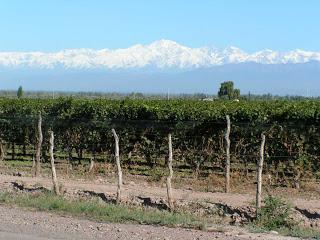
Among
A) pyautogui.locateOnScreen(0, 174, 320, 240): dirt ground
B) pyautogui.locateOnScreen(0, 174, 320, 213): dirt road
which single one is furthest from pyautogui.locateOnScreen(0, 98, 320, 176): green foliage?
pyautogui.locateOnScreen(0, 174, 320, 240): dirt ground

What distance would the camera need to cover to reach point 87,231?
1071 cm

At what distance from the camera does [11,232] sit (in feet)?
34.5

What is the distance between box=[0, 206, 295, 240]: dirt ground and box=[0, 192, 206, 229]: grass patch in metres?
0.51

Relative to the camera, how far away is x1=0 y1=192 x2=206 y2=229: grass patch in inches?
477

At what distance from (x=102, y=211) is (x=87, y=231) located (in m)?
2.20

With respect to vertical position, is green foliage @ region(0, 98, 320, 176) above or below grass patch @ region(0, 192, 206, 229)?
above

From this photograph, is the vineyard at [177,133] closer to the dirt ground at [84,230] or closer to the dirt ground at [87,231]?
the dirt ground at [84,230]

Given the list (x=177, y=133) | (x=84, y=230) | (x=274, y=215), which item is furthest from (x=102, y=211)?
(x=177, y=133)

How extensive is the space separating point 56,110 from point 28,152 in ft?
8.12

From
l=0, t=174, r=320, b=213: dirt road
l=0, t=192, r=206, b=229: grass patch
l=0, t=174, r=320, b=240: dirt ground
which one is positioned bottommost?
l=0, t=174, r=320, b=213: dirt road

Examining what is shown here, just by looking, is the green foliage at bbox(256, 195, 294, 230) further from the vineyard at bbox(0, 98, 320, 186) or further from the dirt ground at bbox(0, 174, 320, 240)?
the vineyard at bbox(0, 98, 320, 186)

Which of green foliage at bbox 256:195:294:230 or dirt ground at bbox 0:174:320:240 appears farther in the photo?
green foliage at bbox 256:195:294:230

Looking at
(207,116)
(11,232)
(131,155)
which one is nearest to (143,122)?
(131,155)

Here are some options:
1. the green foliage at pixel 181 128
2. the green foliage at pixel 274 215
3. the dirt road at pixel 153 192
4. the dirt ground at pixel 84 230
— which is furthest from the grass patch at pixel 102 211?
the green foliage at pixel 181 128
